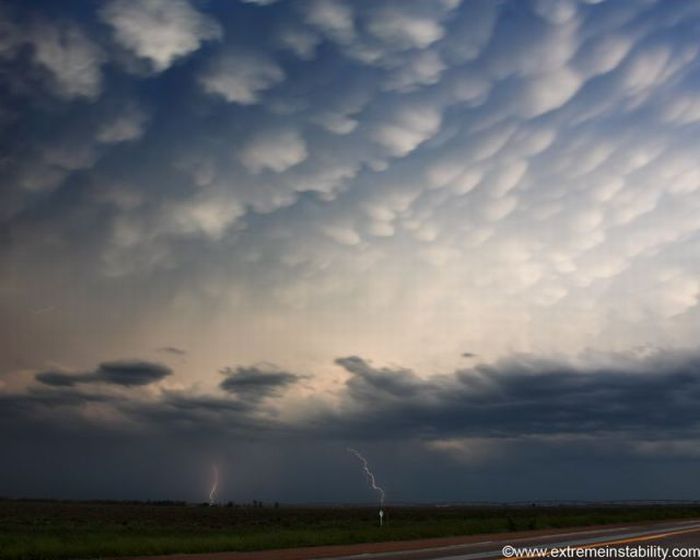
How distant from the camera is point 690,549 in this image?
26234 millimetres

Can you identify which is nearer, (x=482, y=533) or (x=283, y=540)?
(x=283, y=540)

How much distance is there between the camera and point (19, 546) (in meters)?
28.8

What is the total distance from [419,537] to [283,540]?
30.6ft

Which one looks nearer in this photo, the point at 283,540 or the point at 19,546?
the point at 19,546

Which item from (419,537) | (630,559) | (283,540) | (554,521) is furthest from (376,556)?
(554,521)

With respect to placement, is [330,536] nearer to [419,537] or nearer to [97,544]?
[419,537]

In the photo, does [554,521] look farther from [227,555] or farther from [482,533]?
[227,555]

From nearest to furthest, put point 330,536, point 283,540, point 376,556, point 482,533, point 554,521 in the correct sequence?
point 376,556 < point 283,540 < point 330,536 < point 482,533 < point 554,521

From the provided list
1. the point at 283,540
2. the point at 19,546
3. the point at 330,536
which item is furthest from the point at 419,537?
the point at 19,546

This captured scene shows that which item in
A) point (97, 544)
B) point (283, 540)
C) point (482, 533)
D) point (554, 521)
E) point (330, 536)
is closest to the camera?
point (97, 544)

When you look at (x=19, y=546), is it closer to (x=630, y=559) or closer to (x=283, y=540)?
(x=283, y=540)

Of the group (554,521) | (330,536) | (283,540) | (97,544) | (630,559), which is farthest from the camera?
(554,521)

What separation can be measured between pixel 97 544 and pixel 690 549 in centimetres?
2534

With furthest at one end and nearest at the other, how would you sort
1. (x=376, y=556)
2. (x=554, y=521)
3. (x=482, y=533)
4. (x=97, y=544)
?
1. (x=554, y=521)
2. (x=482, y=533)
3. (x=97, y=544)
4. (x=376, y=556)
